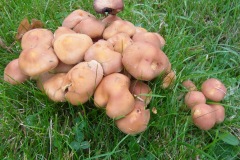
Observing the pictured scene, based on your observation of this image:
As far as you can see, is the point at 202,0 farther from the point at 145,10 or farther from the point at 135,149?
the point at 135,149

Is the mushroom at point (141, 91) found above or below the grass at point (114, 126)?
above

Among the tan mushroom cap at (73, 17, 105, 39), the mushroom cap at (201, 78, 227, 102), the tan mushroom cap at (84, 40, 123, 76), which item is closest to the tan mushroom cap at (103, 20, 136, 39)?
the tan mushroom cap at (73, 17, 105, 39)

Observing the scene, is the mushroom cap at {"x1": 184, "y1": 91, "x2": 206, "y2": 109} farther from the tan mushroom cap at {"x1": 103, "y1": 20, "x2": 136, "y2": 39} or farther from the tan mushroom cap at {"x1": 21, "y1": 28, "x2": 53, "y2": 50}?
the tan mushroom cap at {"x1": 21, "y1": 28, "x2": 53, "y2": 50}

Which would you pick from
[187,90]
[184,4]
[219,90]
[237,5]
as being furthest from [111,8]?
[237,5]

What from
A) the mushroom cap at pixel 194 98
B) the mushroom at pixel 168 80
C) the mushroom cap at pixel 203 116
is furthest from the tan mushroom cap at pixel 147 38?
the mushroom cap at pixel 203 116

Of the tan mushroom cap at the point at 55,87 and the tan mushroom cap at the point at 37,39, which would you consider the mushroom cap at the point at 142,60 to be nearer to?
the tan mushroom cap at the point at 55,87

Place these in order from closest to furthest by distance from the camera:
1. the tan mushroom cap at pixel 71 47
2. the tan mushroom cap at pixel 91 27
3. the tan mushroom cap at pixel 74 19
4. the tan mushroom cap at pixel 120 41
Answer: the tan mushroom cap at pixel 71 47, the tan mushroom cap at pixel 120 41, the tan mushroom cap at pixel 91 27, the tan mushroom cap at pixel 74 19

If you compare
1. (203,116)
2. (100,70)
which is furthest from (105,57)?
(203,116)
